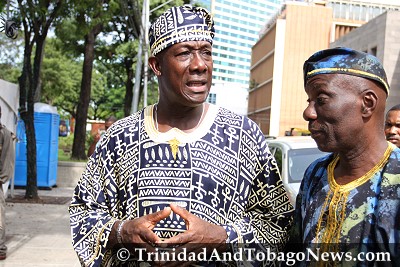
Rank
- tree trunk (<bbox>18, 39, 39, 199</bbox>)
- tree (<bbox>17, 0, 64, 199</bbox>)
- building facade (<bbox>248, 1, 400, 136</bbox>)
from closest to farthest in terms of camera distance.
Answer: tree (<bbox>17, 0, 64, 199</bbox>) → tree trunk (<bbox>18, 39, 39, 199</bbox>) → building facade (<bbox>248, 1, 400, 136</bbox>)

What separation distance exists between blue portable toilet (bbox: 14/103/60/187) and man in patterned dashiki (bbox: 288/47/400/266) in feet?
38.8

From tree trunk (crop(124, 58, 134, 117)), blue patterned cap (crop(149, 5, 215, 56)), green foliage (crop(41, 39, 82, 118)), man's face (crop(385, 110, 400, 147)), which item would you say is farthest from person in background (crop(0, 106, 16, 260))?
green foliage (crop(41, 39, 82, 118))

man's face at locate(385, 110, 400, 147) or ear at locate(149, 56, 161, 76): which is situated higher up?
ear at locate(149, 56, 161, 76)

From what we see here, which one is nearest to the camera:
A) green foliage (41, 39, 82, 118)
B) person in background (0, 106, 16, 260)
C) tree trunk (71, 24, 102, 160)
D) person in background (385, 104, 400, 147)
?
person in background (385, 104, 400, 147)

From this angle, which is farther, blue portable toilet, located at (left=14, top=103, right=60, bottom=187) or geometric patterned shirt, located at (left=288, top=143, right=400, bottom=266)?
blue portable toilet, located at (left=14, top=103, right=60, bottom=187)

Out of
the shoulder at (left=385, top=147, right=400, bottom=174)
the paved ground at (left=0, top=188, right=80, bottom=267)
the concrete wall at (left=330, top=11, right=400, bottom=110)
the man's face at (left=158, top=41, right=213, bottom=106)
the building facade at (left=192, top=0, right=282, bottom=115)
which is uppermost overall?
the building facade at (left=192, top=0, right=282, bottom=115)

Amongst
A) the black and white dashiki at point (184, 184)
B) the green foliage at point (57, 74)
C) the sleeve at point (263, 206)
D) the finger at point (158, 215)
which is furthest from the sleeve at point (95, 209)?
the green foliage at point (57, 74)

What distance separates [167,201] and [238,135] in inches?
16.9

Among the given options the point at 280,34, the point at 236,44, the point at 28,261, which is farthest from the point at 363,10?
the point at 28,261

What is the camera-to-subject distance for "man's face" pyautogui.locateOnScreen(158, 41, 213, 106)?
2234 millimetres

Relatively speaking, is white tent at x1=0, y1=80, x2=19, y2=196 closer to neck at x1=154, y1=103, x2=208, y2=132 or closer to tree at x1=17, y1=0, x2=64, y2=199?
Result: tree at x1=17, y1=0, x2=64, y2=199

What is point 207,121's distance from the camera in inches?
93.3

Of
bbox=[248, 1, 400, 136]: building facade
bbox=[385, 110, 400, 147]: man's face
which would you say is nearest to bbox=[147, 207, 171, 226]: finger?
bbox=[385, 110, 400, 147]: man's face

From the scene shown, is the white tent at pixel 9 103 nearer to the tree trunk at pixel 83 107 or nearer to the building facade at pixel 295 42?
the tree trunk at pixel 83 107
